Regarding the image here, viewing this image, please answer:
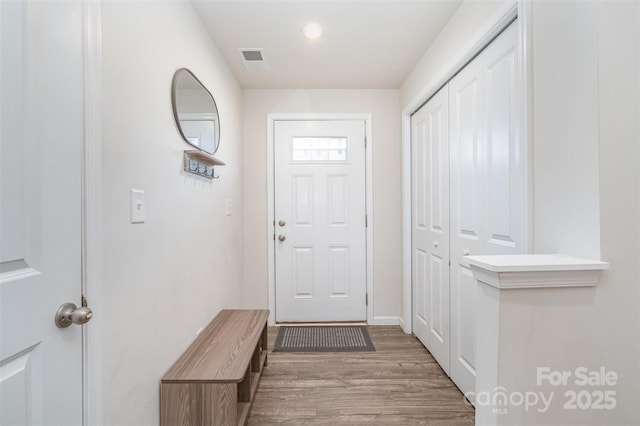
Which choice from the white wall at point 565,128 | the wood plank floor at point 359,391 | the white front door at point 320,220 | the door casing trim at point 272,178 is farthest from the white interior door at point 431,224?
the white wall at point 565,128

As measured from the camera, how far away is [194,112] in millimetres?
1634

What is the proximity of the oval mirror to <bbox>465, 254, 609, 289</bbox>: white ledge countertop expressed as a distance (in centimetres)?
146

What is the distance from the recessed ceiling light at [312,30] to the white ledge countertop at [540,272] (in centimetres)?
175

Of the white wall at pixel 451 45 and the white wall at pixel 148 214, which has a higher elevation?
the white wall at pixel 451 45

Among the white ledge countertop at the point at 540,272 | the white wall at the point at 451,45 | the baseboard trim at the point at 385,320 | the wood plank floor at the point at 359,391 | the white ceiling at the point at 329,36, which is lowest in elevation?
the wood plank floor at the point at 359,391

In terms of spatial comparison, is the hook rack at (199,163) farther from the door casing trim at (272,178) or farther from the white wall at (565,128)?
the white wall at (565,128)

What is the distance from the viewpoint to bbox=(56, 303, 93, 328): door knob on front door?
76 cm

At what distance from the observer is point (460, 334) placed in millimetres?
1775

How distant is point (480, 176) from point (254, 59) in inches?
71.7

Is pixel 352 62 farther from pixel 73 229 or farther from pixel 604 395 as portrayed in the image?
pixel 604 395

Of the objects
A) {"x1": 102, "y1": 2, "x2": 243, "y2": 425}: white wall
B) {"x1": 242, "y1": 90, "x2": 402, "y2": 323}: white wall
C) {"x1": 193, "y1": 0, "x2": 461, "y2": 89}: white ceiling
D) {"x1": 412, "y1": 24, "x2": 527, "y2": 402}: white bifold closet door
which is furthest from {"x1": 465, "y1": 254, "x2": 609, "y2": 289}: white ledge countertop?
{"x1": 242, "y1": 90, "x2": 402, "y2": 323}: white wall

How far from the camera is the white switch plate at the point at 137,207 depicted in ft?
3.53

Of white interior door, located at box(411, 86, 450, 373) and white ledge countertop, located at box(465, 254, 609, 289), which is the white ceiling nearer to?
white interior door, located at box(411, 86, 450, 373)

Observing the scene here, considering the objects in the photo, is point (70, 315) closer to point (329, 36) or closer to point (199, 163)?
point (199, 163)
